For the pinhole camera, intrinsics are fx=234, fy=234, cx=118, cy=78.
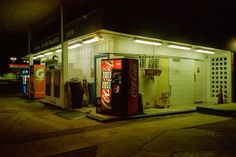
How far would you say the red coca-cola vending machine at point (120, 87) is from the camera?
10.1 meters

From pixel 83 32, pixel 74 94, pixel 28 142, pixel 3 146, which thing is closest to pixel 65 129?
pixel 28 142

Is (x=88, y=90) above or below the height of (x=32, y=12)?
below

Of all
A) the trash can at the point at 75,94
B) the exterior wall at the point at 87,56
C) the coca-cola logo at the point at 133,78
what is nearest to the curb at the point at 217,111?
the coca-cola logo at the point at 133,78

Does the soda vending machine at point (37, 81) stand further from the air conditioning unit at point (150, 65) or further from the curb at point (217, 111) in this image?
the curb at point (217, 111)

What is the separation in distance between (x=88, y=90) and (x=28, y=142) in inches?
280

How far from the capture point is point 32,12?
13336 millimetres

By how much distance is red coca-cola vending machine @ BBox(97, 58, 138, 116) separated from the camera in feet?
33.0

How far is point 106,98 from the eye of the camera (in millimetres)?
10594

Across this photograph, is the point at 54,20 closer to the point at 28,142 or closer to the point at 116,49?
the point at 116,49

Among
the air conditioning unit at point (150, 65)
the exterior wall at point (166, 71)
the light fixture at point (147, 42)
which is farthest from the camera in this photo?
the exterior wall at point (166, 71)

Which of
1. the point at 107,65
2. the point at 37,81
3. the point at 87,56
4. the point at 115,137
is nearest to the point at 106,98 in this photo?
the point at 107,65

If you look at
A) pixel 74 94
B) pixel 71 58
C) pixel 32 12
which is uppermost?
pixel 32 12

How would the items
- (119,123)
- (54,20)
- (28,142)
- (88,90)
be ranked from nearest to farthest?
(28,142) < (119,123) < (88,90) < (54,20)

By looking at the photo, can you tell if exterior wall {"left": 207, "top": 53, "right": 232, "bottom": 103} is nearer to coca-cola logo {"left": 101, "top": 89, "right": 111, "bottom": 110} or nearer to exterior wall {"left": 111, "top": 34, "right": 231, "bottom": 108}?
exterior wall {"left": 111, "top": 34, "right": 231, "bottom": 108}
